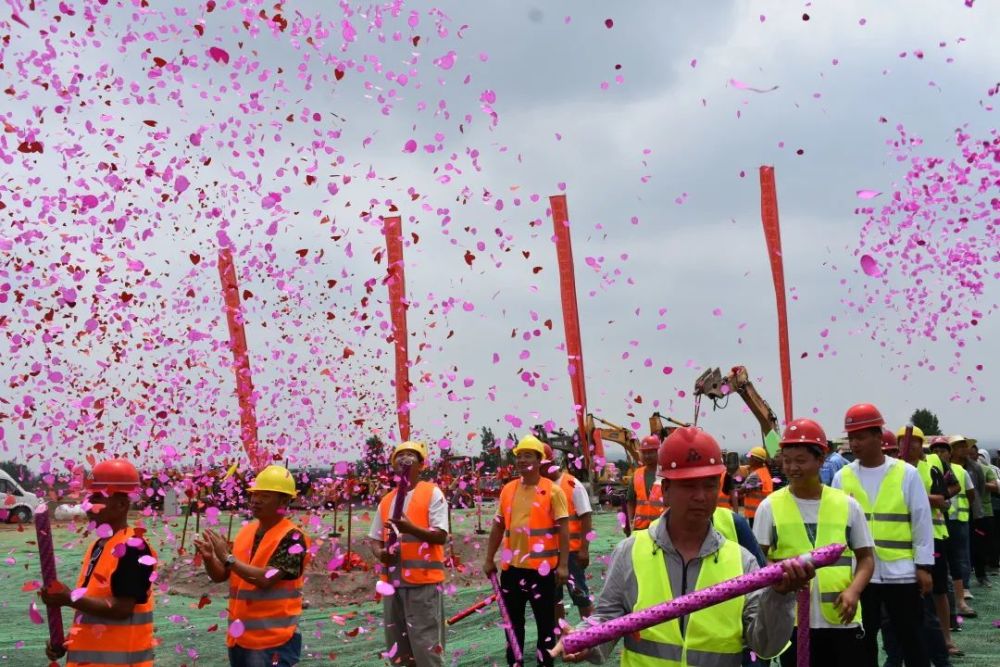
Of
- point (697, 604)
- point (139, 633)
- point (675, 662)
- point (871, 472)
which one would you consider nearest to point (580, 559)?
point (871, 472)

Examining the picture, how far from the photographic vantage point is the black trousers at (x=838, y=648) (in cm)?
499

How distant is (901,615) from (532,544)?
Answer: 2742 millimetres

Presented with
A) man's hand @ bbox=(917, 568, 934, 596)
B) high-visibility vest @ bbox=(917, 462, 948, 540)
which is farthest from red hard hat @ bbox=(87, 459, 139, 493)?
high-visibility vest @ bbox=(917, 462, 948, 540)

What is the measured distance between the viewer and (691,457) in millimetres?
3242

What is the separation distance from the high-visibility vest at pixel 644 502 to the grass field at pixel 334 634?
1579 millimetres

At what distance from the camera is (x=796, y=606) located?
10.4ft

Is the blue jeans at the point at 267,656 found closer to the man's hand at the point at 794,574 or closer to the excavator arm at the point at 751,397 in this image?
the man's hand at the point at 794,574

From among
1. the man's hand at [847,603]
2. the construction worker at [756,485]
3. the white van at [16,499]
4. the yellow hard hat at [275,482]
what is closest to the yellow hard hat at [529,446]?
the yellow hard hat at [275,482]

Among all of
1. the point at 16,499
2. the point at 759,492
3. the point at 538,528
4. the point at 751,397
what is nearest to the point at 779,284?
the point at 751,397

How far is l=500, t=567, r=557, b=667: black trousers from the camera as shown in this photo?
24.2 ft

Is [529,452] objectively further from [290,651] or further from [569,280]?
[569,280]

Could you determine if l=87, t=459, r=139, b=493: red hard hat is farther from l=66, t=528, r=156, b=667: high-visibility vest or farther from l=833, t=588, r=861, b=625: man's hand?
l=833, t=588, r=861, b=625: man's hand

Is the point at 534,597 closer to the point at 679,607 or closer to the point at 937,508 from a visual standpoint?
the point at 937,508

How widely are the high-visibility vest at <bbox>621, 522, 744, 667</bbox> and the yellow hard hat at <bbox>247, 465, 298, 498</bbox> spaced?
2.81 meters
